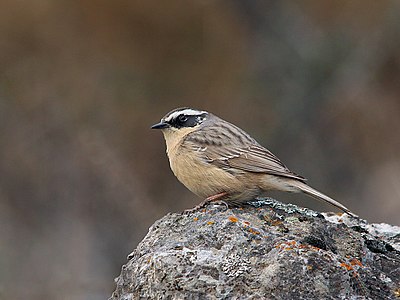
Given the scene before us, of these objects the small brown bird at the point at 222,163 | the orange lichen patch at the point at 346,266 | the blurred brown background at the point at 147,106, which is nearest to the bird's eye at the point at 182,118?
the small brown bird at the point at 222,163

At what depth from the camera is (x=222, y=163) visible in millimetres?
8914

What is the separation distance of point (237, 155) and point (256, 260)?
249 centimetres

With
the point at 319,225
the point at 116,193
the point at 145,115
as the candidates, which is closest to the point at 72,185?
the point at 116,193

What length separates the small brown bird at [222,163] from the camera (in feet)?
28.4

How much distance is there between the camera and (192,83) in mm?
20719

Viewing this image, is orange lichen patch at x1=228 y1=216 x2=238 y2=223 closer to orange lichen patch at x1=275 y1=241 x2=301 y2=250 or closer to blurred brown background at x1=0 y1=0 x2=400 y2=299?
orange lichen patch at x1=275 y1=241 x2=301 y2=250

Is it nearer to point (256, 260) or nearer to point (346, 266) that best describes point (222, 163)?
point (256, 260)

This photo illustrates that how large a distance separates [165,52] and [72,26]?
7.51 feet

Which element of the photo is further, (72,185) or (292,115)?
(292,115)

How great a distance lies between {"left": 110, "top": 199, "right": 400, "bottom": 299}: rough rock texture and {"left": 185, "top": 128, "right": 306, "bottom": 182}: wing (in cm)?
121

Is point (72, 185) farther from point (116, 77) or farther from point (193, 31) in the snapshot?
point (193, 31)

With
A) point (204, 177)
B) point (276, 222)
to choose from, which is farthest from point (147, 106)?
point (276, 222)

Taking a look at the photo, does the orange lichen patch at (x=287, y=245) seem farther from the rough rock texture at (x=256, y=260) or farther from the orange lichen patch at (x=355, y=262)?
the orange lichen patch at (x=355, y=262)

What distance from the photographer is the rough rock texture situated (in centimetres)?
642
